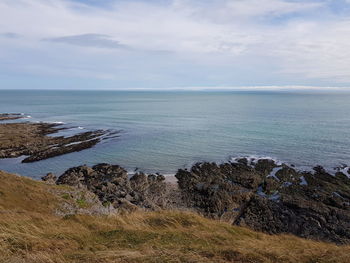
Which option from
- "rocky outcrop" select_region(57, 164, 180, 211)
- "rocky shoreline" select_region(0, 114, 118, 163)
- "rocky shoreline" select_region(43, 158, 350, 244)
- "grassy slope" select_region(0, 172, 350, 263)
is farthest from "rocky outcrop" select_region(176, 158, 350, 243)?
"rocky shoreline" select_region(0, 114, 118, 163)

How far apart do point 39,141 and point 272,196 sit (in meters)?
41.9

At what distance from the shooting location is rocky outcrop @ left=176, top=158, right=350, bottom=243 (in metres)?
20.9

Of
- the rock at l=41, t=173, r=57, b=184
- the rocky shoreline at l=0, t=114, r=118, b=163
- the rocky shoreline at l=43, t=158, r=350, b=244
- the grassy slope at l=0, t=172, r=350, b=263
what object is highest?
the grassy slope at l=0, t=172, r=350, b=263

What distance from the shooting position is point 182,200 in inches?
1030

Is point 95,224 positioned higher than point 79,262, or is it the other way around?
point 79,262

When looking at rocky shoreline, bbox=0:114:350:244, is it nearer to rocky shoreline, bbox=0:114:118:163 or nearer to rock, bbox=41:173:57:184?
rock, bbox=41:173:57:184

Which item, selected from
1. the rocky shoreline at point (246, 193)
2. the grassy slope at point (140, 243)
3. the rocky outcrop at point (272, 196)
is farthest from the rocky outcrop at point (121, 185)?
the grassy slope at point (140, 243)

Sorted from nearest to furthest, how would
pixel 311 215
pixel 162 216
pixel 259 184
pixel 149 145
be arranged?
pixel 162 216 < pixel 311 215 < pixel 259 184 < pixel 149 145

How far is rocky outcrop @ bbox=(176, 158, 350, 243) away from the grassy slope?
12.3 m

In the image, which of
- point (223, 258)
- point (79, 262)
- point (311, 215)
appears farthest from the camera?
point (311, 215)

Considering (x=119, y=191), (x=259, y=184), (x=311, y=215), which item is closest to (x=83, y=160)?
(x=119, y=191)

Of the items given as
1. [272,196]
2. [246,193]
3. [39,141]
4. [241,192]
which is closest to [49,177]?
[39,141]

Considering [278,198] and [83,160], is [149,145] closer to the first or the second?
[83,160]

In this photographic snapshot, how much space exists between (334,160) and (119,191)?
3142 cm
